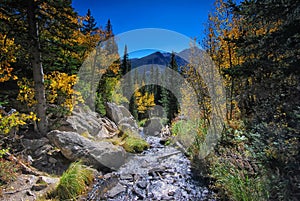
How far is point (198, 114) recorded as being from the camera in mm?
7707

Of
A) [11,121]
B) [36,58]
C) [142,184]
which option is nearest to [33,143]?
[11,121]

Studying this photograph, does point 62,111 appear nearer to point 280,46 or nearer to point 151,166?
point 151,166

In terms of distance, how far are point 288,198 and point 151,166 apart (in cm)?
464

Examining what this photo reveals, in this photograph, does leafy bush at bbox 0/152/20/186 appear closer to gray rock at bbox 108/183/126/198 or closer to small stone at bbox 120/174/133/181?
gray rock at bbox 108/183/126/198

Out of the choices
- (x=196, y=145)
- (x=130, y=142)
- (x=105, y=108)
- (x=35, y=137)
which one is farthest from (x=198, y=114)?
(x=105, y=108)

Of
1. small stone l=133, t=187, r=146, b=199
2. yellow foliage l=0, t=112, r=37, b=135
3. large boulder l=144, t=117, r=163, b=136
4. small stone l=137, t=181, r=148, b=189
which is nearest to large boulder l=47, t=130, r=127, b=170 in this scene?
small stone l=137, t=181, r=148, b=189

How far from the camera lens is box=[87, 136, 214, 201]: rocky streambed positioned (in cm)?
470

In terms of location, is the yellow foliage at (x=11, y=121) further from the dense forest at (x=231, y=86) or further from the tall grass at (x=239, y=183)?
the tall grass at (x=239, y=183)

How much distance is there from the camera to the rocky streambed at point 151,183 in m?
4.70

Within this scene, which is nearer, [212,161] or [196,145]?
[212,161]

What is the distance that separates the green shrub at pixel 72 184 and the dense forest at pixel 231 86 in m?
1.14

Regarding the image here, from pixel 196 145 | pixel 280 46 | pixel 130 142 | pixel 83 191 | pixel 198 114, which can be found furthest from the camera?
pixel 130 142

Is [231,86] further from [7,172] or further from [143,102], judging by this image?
[143,102]

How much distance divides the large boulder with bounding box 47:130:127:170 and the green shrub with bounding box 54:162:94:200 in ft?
2.58
